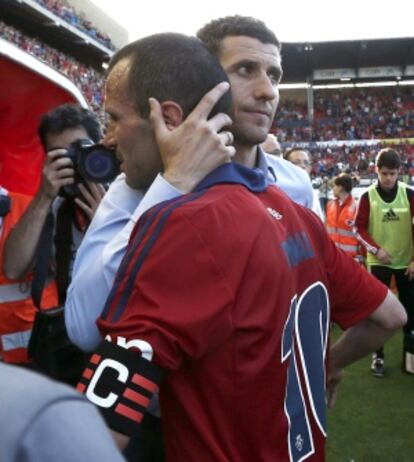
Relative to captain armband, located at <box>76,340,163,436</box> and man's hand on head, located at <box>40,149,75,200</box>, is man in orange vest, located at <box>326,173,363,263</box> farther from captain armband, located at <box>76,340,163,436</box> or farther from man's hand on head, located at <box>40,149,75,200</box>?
captain armband, located at <box>76,340,163,436</box>

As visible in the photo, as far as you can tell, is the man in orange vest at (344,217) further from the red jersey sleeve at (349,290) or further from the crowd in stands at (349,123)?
the crowd in stands at (349,123)

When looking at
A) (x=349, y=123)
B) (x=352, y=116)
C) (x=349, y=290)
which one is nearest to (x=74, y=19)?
(x=349, y=123)

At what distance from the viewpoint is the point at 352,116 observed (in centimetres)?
3425

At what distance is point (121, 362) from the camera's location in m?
0.76

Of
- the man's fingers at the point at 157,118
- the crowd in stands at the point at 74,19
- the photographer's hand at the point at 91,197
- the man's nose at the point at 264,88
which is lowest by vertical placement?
the photographer's hand at the point at 91,197

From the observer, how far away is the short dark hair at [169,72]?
954 mm

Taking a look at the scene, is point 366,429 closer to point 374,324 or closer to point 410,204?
point 410,204

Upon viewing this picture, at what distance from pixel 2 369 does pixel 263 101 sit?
3.75 feet

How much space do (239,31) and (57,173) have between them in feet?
2.08

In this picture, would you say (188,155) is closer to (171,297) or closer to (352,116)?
(171,297)

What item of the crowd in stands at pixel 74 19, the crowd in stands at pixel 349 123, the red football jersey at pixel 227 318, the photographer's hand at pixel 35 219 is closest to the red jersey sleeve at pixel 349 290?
the red football jersey at pixel 227 318

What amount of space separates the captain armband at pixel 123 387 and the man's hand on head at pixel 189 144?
29 cm

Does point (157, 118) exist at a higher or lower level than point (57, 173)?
higher

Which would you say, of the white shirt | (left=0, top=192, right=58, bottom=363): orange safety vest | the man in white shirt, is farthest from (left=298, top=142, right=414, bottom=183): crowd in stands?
the white shirt
